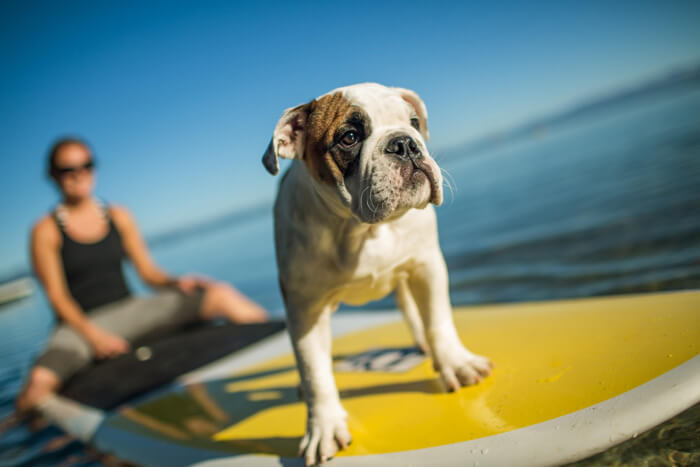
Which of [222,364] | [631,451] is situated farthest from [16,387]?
[631,451]

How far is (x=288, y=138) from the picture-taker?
1.82 meters

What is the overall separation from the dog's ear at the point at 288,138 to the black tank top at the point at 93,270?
366cm

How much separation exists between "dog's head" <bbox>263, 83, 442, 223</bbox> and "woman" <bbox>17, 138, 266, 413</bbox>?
335cm

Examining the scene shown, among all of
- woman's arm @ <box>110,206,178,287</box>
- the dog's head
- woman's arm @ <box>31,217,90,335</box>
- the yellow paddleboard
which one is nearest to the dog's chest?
the dog's head

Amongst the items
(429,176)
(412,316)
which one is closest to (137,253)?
(412,316)

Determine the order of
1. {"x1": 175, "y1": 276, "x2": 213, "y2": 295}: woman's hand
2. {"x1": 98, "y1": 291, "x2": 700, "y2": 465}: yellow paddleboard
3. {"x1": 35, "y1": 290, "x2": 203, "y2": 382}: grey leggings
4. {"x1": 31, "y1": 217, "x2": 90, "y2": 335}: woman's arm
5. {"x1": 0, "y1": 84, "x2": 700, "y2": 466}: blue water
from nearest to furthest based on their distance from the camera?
1. {"x1": 98, "y1": 291, "x2": 700, "y2": 465}: yellow paddleboard
2. {"x1": 0, "y1": 84, "x2": 700, "y2": 466}: blue water
3. {"x1": 35, "y1": 290, "x2": 203, "y2": 382}: grey leggings
4. {"x1": 31, "y1": 217, "x2": 90, "y2": 335}: woman's arm
5. {"x1": 175, "y1": 276, "x2": 213, "y2": 295}: woman's hand

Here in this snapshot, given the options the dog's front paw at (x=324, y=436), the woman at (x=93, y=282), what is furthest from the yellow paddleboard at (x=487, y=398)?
the woman at (x=93, y=282)

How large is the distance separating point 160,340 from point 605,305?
383 cm

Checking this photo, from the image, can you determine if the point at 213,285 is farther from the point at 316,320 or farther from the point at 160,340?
the point at 316,320

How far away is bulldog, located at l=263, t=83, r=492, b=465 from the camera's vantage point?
5.23 ft

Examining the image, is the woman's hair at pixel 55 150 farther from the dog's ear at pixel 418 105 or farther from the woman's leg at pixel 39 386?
the dog's ear at pixel 418 105

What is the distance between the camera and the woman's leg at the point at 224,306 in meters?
4.88

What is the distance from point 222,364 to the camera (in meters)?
3.92

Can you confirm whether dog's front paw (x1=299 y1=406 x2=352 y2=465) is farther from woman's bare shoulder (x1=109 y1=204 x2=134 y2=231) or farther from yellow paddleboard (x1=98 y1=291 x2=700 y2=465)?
woman's bare shoulder (x1=109 y1=204 x2=134 y2=231)
